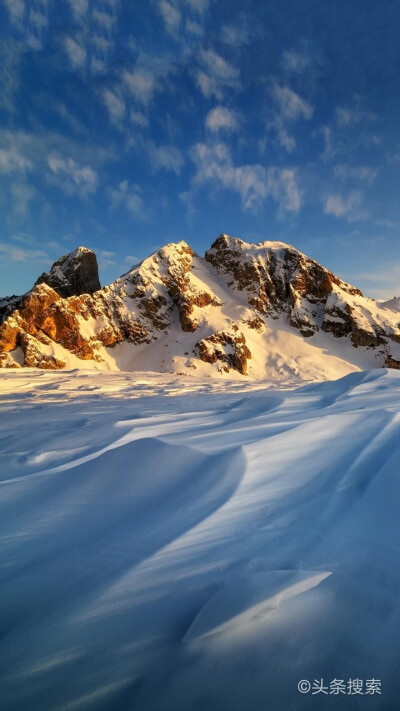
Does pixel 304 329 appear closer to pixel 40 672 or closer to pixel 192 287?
pixel 192 287

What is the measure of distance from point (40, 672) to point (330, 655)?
81cm

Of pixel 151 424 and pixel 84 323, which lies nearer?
pixel 151 424

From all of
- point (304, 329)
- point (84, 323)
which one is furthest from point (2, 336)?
point (304, 329)

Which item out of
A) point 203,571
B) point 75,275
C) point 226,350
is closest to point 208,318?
point 226,350

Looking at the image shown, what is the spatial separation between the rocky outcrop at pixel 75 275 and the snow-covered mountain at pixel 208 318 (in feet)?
0.54

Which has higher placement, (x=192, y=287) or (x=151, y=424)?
(x=192, y=287)

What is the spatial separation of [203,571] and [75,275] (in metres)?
52.7

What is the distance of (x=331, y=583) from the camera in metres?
1.06

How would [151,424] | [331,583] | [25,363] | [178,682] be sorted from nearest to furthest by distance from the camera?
[178,682] → [331,583] → [151,424] → [25,363]
